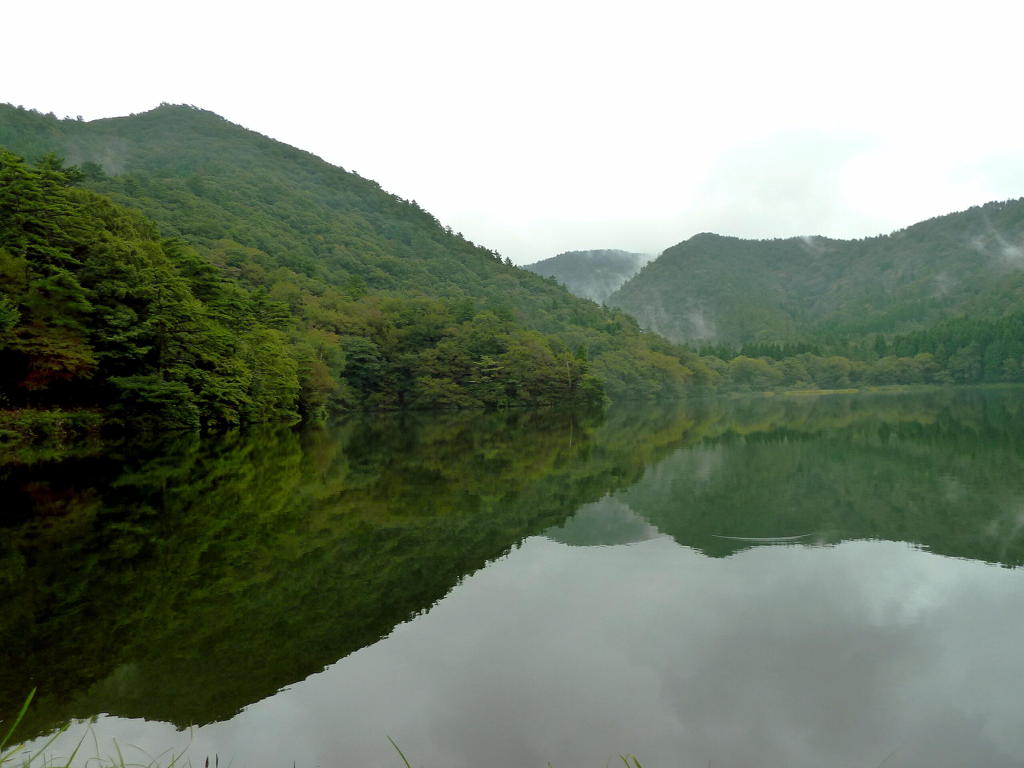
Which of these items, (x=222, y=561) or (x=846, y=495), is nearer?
(x=222, y=561)

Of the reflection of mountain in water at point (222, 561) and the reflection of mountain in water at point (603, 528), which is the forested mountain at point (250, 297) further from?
the reflection of mountain in water at point (603, 528)

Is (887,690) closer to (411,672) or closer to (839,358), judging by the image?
(411,672)

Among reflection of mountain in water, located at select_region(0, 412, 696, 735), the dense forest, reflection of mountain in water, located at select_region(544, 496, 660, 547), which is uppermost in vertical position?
the dense forest

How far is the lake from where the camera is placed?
4.37 m

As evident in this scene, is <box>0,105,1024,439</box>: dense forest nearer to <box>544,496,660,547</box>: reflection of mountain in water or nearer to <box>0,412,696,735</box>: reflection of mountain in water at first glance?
<box>0,412,696,735</box>: reflection of mountain in water

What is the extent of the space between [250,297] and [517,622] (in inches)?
1670

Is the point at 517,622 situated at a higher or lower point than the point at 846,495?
higher

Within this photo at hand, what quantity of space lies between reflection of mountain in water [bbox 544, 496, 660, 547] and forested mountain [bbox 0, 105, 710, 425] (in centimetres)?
1915

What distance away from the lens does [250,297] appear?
44.1 meters

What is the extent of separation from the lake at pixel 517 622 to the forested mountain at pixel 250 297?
13.1 m

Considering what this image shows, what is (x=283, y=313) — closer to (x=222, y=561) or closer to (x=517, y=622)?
(x=222, y=561)

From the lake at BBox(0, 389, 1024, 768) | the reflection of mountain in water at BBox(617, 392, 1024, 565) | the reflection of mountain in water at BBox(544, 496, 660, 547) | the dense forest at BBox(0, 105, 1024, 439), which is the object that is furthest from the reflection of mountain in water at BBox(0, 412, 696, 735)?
the dense forest at BBox(0, 105, 1024, 439)

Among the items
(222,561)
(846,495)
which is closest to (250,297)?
(222,561)

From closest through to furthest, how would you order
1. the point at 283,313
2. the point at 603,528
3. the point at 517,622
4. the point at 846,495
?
the point at 517,622 < the point at 603,528 < the point at 846,495 < the point at 283,313
